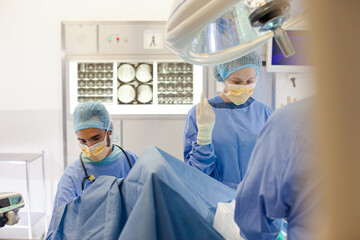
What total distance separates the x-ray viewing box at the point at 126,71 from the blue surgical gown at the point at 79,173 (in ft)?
5.41

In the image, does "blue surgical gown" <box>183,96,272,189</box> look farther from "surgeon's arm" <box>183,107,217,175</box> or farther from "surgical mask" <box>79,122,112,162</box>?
"surgical mask" <box>79,122,112,162</box>

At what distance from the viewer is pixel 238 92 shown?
1.65m

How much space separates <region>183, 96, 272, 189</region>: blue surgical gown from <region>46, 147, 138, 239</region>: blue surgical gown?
35 cm

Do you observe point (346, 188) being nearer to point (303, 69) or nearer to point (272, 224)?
point (303, 69)

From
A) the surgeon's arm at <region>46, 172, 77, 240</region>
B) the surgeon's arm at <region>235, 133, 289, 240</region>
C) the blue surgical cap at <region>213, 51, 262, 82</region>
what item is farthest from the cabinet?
the surgeon's arm at <region>235, 133, 289, 240</region>

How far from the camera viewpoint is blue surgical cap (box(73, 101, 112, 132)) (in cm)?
158

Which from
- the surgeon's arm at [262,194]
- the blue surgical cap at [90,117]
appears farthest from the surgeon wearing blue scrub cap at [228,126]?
the surgeon's arm at [262,194]

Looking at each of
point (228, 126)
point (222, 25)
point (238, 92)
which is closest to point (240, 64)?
point (238, 92)

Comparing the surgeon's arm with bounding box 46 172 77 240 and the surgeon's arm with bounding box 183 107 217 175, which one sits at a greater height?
the surgeon's arm with bounding box 183 107 217 175

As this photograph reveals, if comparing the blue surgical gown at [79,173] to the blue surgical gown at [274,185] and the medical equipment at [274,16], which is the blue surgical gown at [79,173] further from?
the medical equipment at [274,16]

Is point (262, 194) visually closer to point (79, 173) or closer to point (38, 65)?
point (79, 173)

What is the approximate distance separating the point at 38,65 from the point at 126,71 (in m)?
1.00

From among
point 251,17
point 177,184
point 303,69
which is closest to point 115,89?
point 177,184

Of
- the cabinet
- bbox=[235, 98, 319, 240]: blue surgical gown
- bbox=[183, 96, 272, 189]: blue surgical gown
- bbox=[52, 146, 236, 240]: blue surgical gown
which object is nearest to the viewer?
bbox=[235, 98, 319, 240]: blue surgical gown
